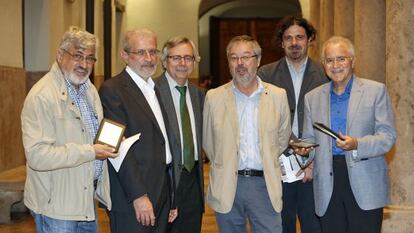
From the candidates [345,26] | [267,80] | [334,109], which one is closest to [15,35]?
[345,26]

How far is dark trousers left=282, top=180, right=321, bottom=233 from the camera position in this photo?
4910 mm

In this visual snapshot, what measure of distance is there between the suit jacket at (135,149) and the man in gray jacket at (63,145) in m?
0.28

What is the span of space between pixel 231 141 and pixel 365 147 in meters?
0.85

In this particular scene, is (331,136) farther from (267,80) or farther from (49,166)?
(49,166)

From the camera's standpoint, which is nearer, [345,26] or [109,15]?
[345,26]

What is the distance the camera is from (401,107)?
232 inches

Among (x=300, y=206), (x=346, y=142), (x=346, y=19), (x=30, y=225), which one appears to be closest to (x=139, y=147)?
(x=346, y=142)

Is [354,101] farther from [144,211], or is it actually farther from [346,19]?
[346,19]

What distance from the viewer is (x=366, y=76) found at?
Answer: 23.2ft

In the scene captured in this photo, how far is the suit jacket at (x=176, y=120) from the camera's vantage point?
4.41 meters

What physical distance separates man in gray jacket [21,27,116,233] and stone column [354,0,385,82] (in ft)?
13.0

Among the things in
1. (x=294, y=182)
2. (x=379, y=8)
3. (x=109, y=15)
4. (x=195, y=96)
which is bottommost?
(x=294, y=182)

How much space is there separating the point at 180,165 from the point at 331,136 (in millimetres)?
1032

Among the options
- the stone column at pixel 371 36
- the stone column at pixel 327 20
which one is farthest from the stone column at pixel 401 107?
the stone column at pixel 327 20
